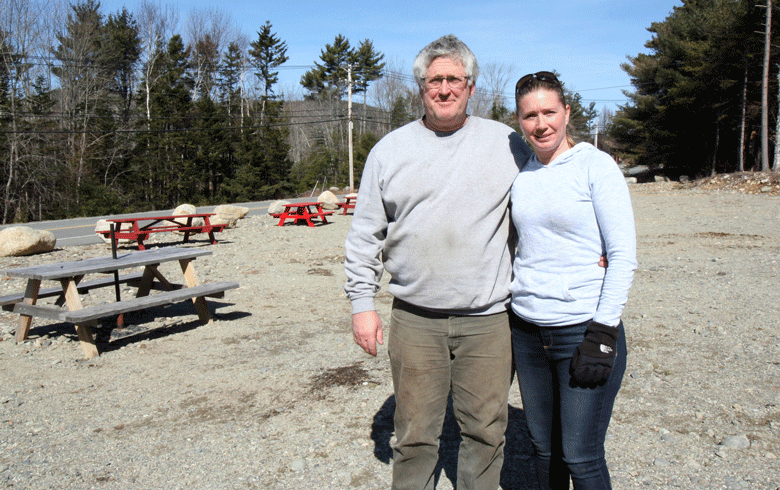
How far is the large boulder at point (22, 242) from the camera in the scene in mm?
10680

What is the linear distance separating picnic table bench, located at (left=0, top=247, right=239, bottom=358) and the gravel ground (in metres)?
0.25

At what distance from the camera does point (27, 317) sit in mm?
5496

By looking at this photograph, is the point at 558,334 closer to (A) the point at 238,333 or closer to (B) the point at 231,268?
(A) the point at 238,333

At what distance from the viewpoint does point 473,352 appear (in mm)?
2262

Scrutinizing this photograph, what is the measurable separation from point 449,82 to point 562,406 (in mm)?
1238

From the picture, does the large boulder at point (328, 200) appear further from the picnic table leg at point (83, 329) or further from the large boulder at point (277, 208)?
the picnic table leg at point (83, 329)

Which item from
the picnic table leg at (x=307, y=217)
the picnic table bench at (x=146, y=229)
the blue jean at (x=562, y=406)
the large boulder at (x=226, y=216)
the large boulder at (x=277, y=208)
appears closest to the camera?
the blue jean at (x=562, y=406)

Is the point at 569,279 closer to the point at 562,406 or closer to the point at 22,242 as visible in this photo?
the point at 562,406

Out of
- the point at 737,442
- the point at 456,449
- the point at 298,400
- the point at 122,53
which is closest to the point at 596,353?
the point at 456,449

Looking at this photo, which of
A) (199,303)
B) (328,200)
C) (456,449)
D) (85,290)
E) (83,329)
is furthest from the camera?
(328,200)

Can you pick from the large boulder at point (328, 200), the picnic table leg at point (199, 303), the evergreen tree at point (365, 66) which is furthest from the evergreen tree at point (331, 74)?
the picnic table leg at point (199, 303)

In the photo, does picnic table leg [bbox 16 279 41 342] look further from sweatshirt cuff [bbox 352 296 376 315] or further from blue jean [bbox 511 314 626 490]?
blue jean [bbox 511 314 626 490]

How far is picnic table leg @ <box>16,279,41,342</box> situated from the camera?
5.47 m

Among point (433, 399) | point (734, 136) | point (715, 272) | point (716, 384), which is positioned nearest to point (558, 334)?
point (433, 399)
